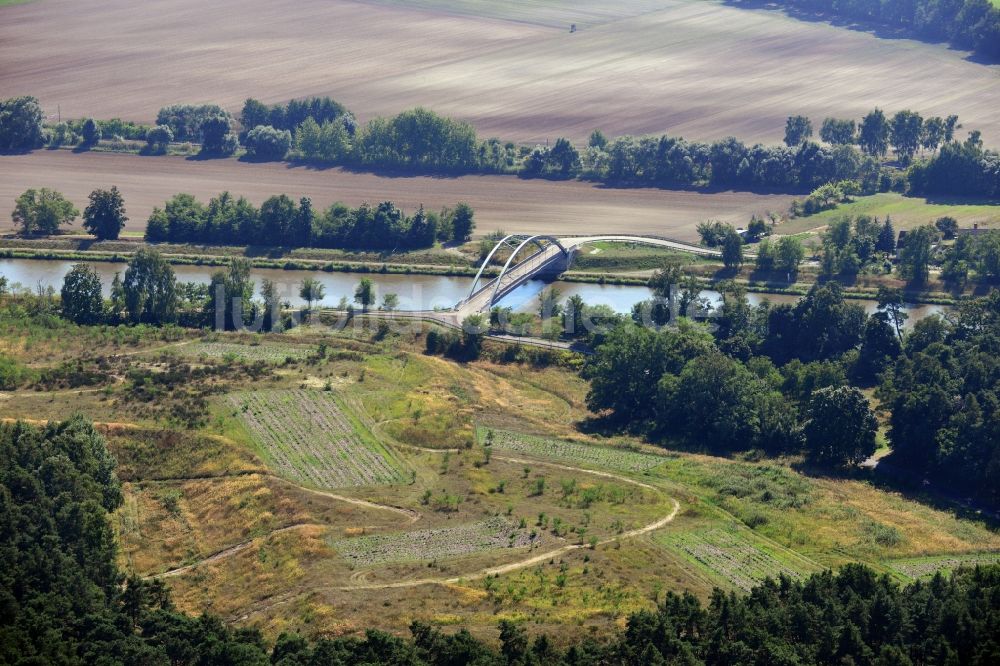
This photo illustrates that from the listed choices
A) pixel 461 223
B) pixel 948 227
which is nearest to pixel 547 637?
pixel 461 223

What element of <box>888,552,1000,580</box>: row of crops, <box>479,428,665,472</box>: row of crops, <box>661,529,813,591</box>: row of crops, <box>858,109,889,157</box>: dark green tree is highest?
<box>858,109,889,157</box>: dark green tree

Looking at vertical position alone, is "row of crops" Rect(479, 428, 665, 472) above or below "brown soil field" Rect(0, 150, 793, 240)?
below

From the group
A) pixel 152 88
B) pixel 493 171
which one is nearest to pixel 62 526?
pixel 493 171

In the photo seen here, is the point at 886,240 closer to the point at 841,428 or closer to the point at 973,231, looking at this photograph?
the point at 973,231

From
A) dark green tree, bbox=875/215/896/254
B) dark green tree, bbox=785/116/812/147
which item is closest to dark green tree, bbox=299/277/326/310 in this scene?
dark green tree, bbox=875/215/896/254

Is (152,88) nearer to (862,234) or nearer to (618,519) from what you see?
(862,234)

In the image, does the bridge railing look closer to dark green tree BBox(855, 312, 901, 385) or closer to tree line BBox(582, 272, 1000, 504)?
tree line BBox(582, 272, 1000, 504)
